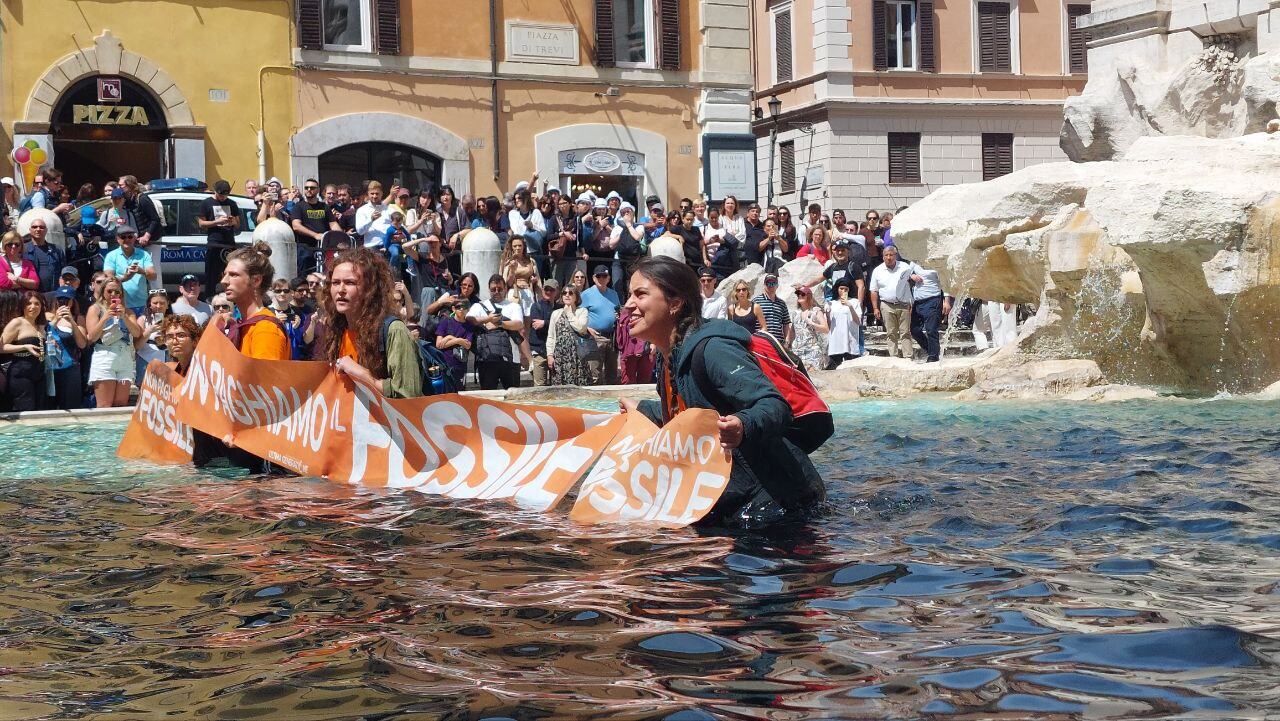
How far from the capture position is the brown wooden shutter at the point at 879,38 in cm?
4269

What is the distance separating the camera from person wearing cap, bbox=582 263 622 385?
18.8 metres

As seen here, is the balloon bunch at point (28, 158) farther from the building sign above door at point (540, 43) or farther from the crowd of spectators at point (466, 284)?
the building sign above door at point (540, 43)

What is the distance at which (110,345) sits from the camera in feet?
51.3

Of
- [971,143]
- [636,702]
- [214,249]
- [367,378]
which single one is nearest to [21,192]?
[214,249]

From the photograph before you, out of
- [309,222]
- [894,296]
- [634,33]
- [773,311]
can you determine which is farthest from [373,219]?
[634,33]

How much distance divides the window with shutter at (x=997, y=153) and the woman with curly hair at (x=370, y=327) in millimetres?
37221

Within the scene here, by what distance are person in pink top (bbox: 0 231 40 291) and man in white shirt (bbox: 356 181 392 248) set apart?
4381mm

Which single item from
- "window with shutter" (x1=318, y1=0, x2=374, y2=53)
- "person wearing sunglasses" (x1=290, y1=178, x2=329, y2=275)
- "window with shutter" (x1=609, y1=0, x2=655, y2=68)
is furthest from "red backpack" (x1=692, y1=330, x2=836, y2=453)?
"window with shutter" (x1=609, y1=0, x2=655, y2=68)

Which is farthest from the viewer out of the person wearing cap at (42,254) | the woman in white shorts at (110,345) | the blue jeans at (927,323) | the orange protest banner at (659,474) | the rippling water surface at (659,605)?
the blue jeans at (927,323)

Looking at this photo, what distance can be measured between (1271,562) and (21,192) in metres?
23.1

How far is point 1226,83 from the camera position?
16.5m

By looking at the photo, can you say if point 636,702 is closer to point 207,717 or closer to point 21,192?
point 207,717

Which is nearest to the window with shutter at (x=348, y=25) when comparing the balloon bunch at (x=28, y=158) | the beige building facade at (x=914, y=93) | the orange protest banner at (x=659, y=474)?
the balloon bunch at (x=28, y=158)

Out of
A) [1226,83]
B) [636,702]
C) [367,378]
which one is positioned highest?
[1226,83]
